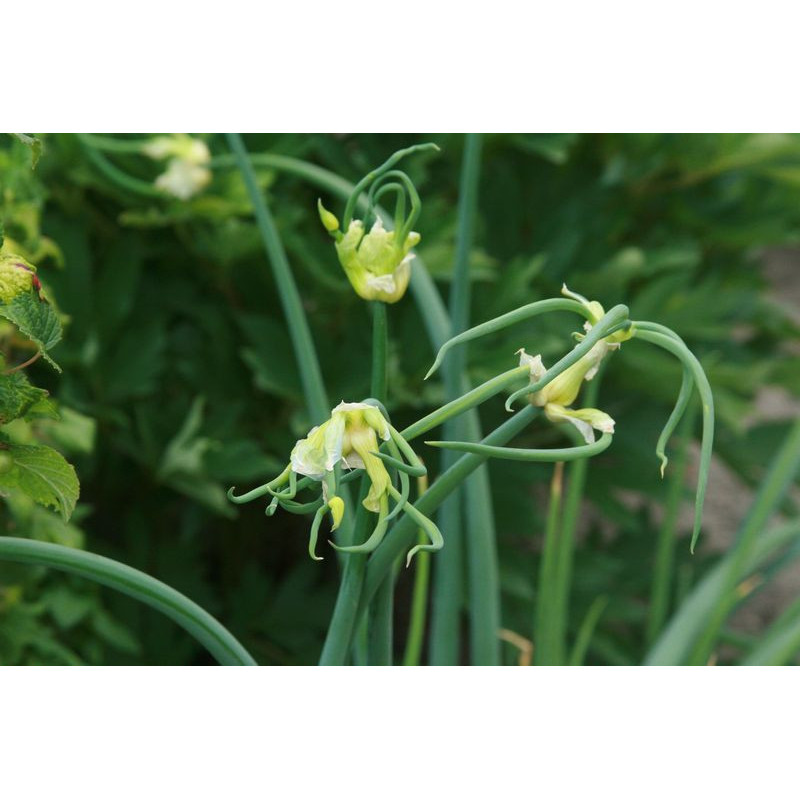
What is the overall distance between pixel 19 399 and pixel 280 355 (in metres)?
0.40

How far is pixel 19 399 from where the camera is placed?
11.8 inches

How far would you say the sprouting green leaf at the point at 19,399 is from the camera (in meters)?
0.30

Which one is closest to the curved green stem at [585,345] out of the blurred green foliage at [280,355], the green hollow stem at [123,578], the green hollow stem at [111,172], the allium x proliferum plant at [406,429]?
the allium x proliferum plant at [406,429]

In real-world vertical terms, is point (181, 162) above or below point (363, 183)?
above

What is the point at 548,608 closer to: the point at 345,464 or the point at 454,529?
the point at 454,529

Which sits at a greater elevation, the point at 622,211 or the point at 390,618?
the point at 622,211

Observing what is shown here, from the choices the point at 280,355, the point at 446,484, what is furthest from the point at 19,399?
the point at 280,355

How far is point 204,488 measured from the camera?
2.08 feet

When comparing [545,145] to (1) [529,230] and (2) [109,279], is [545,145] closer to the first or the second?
(1) [529,230]

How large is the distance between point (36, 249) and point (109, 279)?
186 millimetres

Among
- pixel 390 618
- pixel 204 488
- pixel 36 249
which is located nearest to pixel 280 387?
pixel 204 488

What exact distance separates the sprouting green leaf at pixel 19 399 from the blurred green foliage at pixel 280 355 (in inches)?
7.0

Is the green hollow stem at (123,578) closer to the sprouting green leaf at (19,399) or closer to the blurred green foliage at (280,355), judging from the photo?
the sprouting green leaf at (19,399)

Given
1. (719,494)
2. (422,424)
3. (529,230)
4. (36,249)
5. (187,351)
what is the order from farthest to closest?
(719,494) → (529,230) → (187,351) → (36,249) → (422,424)
